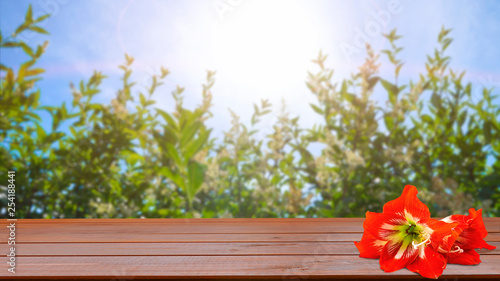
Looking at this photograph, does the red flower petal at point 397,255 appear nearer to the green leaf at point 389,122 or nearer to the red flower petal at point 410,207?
the red flower petal at point 410,207

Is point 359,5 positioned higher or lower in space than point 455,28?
higher

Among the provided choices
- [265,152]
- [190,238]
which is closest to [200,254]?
[190,238]

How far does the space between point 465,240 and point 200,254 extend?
1.47 ft

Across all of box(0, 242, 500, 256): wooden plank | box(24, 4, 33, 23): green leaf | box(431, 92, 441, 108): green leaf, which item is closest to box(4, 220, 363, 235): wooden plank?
box(0, 242, 500, 256): wooden plank

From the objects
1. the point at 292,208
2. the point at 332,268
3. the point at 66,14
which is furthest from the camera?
the point at 66,14

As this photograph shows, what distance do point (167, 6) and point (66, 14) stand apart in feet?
1.52

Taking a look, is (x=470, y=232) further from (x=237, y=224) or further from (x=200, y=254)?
(x=237, y=224)

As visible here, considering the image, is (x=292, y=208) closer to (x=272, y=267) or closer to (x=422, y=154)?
(x=422, y=154)

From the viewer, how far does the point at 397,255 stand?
54 cm

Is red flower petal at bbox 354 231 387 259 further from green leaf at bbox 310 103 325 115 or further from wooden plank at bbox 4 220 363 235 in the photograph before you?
green leaf at bbox 310 103 325 115

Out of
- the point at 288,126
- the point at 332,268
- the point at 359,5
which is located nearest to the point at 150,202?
the point at 288,126

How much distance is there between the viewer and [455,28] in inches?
63.9

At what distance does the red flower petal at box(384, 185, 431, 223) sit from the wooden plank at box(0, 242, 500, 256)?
11 cm

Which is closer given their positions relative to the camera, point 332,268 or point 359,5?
point 332,268
